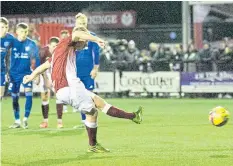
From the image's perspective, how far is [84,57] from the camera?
539 inches

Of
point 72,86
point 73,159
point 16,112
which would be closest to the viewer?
point 73,159

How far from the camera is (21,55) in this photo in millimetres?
13789

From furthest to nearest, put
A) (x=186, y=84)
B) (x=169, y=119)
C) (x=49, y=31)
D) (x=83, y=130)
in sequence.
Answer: (x=49, y=31) → (x=186, y=84) → (x=169, y=119) → (x=83, y=130)

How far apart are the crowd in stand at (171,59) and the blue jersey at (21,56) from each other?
11.8 metres

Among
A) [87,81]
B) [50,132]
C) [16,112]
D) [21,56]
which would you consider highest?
[21,56]

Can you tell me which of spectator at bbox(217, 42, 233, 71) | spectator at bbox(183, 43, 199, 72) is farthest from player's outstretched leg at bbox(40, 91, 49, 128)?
spectator at bbox(183, 43, 199, 72)

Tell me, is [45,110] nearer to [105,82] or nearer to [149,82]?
[149,82]

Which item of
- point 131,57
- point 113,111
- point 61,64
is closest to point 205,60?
point 131,57

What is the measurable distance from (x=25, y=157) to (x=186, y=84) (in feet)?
53.4

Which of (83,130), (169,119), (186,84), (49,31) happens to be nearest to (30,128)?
(83,130)

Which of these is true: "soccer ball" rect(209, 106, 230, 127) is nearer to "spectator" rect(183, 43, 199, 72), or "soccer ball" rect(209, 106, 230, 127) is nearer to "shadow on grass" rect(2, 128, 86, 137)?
"shadow on grass" rect(2, 128, 86, 137)

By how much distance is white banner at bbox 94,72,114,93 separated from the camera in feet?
83.0

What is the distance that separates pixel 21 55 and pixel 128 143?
4.27 m

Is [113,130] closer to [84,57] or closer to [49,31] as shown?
[84,57]
